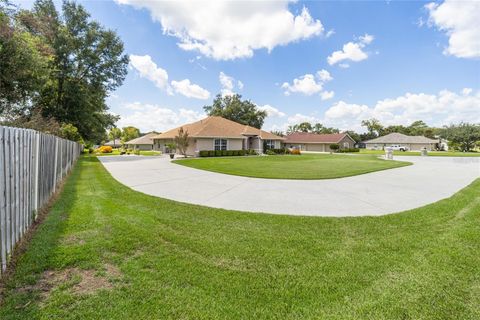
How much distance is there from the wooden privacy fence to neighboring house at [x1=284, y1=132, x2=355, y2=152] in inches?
1884

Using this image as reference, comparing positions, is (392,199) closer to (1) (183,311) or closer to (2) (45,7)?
(1) (183,311)

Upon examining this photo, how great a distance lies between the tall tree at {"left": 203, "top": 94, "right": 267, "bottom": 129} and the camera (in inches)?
1817

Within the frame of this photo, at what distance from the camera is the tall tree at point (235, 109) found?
151 feet

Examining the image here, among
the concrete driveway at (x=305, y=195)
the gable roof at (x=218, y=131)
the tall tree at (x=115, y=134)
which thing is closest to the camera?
the concrete driveway at (x=305, y=195)

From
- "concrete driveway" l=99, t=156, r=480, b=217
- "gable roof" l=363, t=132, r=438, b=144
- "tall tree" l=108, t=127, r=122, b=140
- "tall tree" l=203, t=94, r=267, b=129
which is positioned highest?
"tall tree" l=203, t=94, r=267, b=129

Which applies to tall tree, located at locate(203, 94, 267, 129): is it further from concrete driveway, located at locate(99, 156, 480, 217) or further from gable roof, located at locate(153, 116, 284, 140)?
concrete driveway, located at locate(99, 156, 480, 217)

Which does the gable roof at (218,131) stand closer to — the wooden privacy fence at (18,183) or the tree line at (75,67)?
the tree line at (75,67)

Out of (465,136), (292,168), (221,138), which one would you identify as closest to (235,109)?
(221,138)

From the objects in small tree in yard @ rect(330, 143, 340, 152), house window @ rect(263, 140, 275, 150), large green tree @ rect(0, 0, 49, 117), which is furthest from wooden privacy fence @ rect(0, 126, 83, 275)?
small tree in yard @ rect(330, 143, 340, 152)

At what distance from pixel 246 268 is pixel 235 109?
44710 millimetres

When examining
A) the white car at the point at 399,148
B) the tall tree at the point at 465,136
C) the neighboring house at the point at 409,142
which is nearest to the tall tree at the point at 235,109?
the white car at the point at 399,148

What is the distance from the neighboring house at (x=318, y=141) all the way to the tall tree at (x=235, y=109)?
9.37m

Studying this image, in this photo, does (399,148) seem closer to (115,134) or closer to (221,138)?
(221,138)

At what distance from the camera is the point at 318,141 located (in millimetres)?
51906
